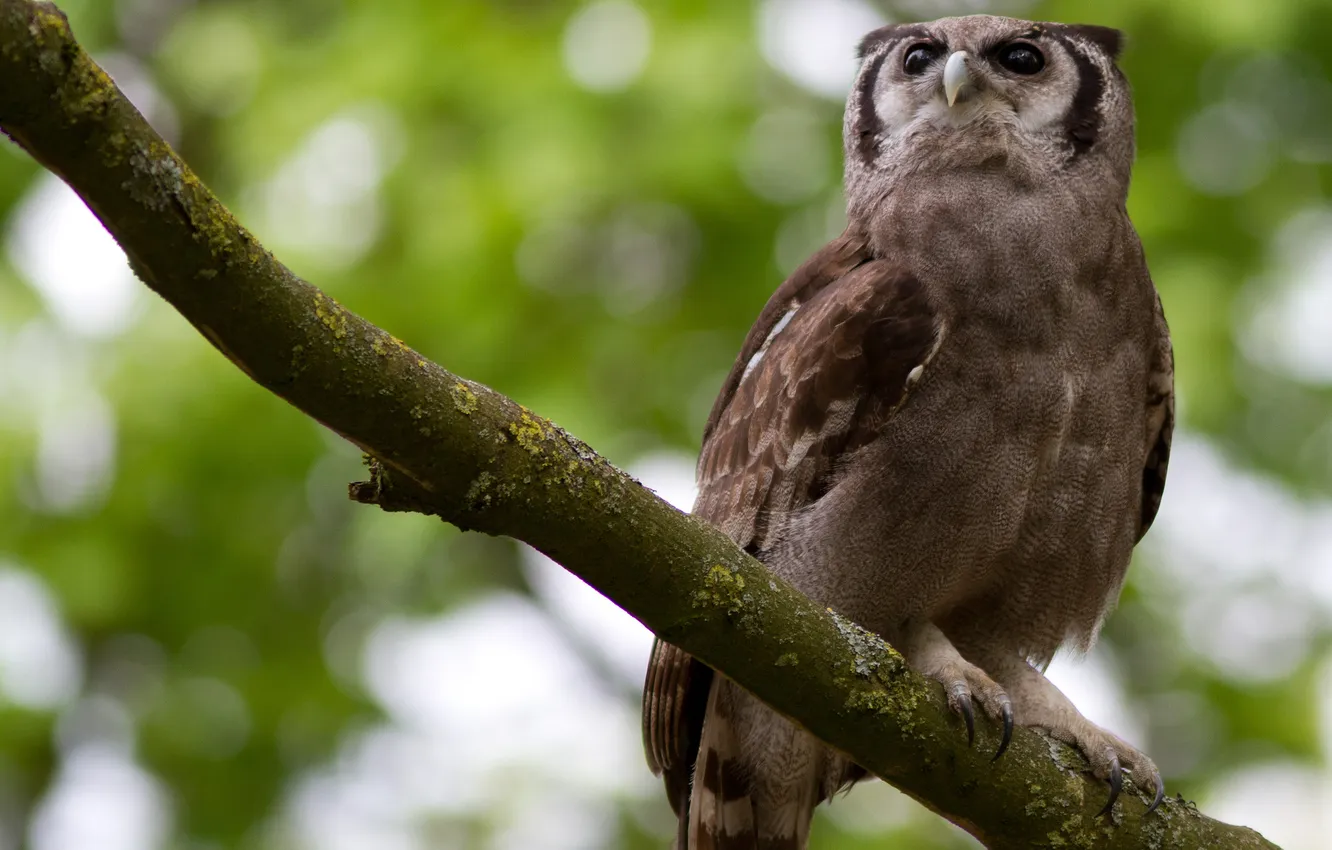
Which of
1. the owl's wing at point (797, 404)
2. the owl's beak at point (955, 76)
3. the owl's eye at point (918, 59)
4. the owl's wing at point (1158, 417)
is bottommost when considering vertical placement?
the owl's wing at point (797, 404)

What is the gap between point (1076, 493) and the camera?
3.65m

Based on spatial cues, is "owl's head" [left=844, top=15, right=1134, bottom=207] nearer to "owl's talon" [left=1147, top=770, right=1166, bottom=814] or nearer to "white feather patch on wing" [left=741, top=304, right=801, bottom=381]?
"white feather patch on wing" [left=741, top=304, right=801, bottom=381]

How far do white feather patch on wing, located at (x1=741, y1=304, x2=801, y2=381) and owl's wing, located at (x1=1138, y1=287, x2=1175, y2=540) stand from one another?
89 cm

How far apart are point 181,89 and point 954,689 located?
18.2 ft

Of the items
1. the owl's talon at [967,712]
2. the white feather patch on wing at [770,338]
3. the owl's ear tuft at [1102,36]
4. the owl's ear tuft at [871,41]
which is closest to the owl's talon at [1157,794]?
the owl's talon at [967,712]

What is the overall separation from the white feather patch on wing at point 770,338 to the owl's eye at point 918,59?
2.64ft

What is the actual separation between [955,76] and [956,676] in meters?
1.52

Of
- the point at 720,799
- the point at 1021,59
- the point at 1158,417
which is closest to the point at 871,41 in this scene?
the point at 1021,59

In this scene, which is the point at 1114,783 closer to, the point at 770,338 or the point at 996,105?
the point at 770,338

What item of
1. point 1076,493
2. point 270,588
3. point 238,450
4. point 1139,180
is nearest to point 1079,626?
point 1076,493

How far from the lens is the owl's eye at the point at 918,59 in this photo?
13.6ft

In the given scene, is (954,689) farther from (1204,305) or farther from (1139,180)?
(1139,180)

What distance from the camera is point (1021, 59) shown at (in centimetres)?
411

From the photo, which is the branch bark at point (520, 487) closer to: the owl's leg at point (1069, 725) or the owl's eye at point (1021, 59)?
the owl's leg at point (1069, 725)
